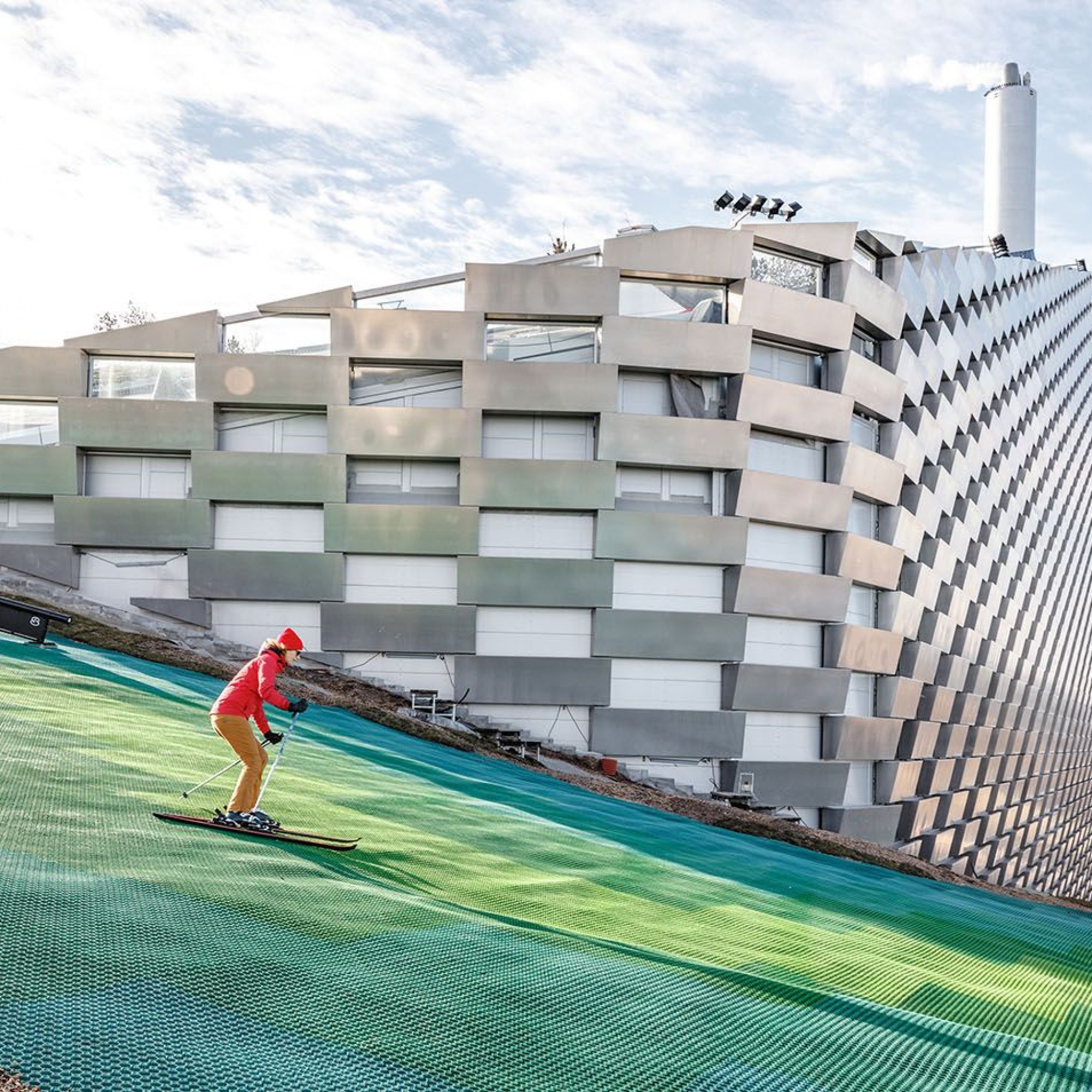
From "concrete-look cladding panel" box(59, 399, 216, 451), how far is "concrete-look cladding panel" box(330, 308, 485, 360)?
3.76 meters

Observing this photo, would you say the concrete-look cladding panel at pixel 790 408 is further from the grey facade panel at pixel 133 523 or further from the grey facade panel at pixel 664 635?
the grey facade panel at pixel 133 523

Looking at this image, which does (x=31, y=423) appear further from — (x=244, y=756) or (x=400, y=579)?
(x=244, y=756)

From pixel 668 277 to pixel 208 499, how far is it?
1248 cm

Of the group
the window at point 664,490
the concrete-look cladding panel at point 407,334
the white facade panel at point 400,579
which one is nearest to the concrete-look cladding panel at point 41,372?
the concrete-look cladding panel at point 407,334

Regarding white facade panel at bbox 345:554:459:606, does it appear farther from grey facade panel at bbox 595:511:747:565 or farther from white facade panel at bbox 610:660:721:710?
white facade panel at bbox 610:660:721:710

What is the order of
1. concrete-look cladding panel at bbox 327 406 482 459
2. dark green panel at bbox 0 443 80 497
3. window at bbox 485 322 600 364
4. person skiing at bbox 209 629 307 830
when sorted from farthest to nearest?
window at bbox 485 322 600 364, dark green panel at bbox 0 443 80 497, concrete-look cladding panel at bbox 327 406 482 459, person skiing at bbox 209 629 307 830

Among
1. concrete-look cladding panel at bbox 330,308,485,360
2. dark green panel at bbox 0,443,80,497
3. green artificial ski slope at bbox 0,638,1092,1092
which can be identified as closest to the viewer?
green artificial ski slope at bbox 0,638,1092,1092

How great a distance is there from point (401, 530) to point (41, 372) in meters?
9.65

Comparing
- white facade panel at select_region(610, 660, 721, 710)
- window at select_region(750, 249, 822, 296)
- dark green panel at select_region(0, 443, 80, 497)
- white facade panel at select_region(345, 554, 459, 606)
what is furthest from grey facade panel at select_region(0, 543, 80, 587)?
window at select_region(750, 249, 822, 296)

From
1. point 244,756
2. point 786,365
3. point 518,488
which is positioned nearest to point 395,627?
point 518,488

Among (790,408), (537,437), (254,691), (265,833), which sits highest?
(790,408)

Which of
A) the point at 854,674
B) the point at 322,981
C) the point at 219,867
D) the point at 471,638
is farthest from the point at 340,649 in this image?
the point at 322,981

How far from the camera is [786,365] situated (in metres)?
29.4

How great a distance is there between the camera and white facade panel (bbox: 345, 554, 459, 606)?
27.5 metres
